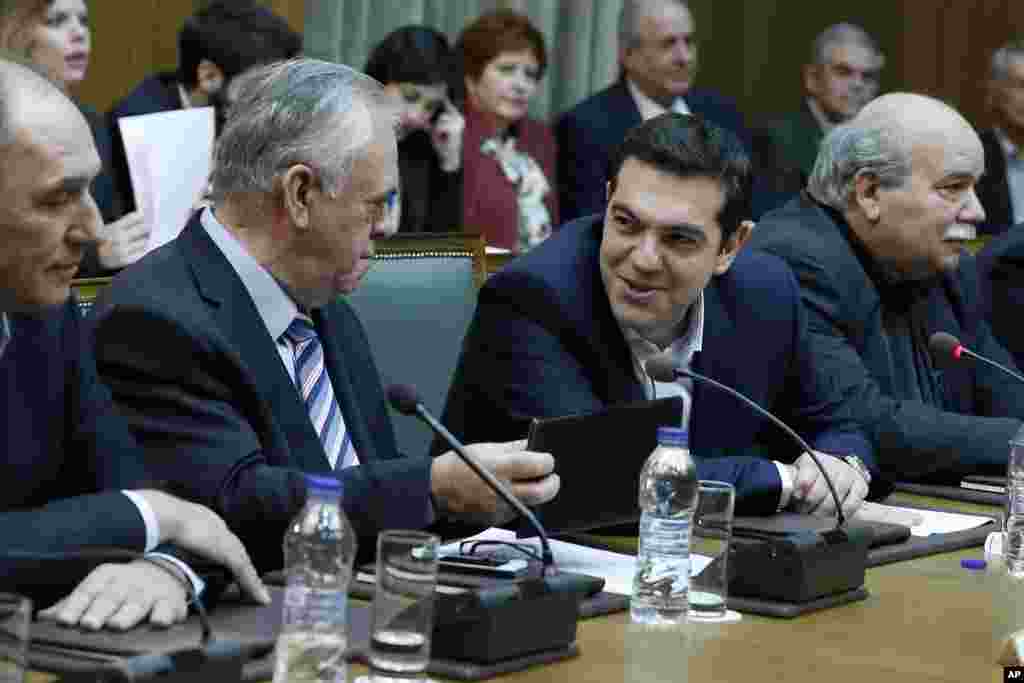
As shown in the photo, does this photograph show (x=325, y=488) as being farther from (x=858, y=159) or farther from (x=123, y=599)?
(x=858, y=159)

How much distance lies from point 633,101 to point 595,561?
16.0 feet

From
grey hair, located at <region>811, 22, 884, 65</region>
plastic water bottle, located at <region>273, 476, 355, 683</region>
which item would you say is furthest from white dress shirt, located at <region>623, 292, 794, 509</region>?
grey hair, located at <region>811, 22, 884, 65</region>

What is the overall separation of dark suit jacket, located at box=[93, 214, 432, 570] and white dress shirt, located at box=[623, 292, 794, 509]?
31.2 inches

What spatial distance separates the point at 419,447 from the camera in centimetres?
374

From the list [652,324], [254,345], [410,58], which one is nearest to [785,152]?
[410,58]

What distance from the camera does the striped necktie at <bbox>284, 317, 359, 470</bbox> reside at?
3127 millimetres

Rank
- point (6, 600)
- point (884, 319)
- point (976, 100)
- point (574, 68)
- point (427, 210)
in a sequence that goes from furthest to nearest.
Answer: point (976, 100), point (574, 68), point (427, 210), point (884, 319), point (6, 600)

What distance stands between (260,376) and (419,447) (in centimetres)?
83

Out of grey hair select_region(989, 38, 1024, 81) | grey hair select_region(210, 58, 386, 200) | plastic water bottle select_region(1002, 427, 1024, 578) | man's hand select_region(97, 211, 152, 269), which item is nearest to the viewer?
grey hair select_region(210, 58, 386, 200)

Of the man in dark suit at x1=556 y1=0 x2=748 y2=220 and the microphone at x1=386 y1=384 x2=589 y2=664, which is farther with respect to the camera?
the man in dark suit at x1=556 y1=0 x2=748 y2=220

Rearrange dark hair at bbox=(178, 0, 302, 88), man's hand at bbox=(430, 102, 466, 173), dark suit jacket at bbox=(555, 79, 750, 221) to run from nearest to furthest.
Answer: dark hair at bbox=(178, 0, 302, 88) < man's hand at bbox=(430, 102, 466, 173) < dark suit jacket at bbox=(555, 79, 750, 221)

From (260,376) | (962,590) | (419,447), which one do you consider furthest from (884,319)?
(260,376)

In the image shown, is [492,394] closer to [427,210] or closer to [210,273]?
[210,273]

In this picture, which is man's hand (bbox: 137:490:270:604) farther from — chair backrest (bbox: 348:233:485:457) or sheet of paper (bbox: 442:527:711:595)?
chair backrest (bbox: 348:233:485:457)
